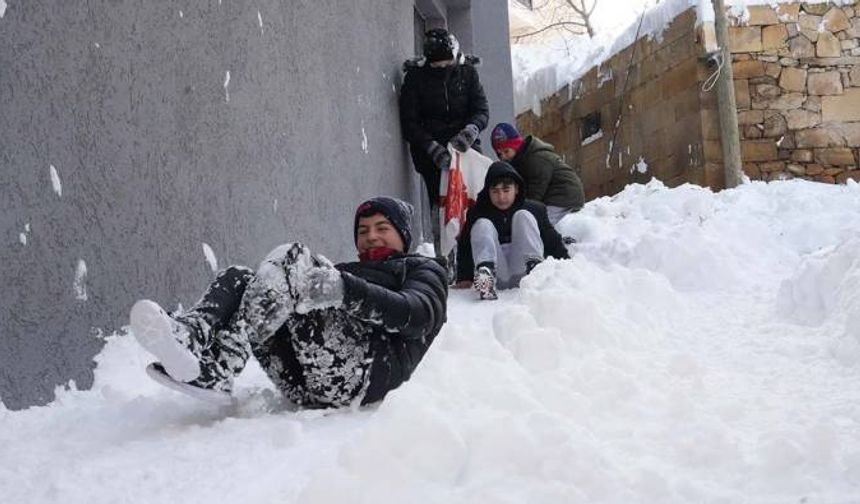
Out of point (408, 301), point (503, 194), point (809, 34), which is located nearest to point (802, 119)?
point (809, 34)

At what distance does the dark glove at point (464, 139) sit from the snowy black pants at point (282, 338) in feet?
12.9

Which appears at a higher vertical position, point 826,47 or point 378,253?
point 826,47

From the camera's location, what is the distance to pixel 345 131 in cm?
577

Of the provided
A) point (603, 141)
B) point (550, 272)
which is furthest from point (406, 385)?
point (603, 141)

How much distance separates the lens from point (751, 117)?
39.0ft

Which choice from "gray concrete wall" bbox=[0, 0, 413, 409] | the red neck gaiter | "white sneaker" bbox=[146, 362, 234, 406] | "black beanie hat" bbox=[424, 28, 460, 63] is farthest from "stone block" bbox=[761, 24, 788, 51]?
"white sneaker" bbox=[146, 362, 234, 406]

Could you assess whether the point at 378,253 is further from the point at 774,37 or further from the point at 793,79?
the point at 774,37

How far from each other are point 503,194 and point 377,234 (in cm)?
277

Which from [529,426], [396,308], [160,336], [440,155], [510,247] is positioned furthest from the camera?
[440,155]

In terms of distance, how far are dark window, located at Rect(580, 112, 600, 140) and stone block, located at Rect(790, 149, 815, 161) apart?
308cm

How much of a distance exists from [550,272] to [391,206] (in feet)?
5.82

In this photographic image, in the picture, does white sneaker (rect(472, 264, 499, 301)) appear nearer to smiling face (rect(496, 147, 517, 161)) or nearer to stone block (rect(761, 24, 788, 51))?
smiling face (rect(496, 147, 517, 161))

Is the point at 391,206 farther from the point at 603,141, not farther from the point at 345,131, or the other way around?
the point at 603,141

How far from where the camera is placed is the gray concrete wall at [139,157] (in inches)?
106
